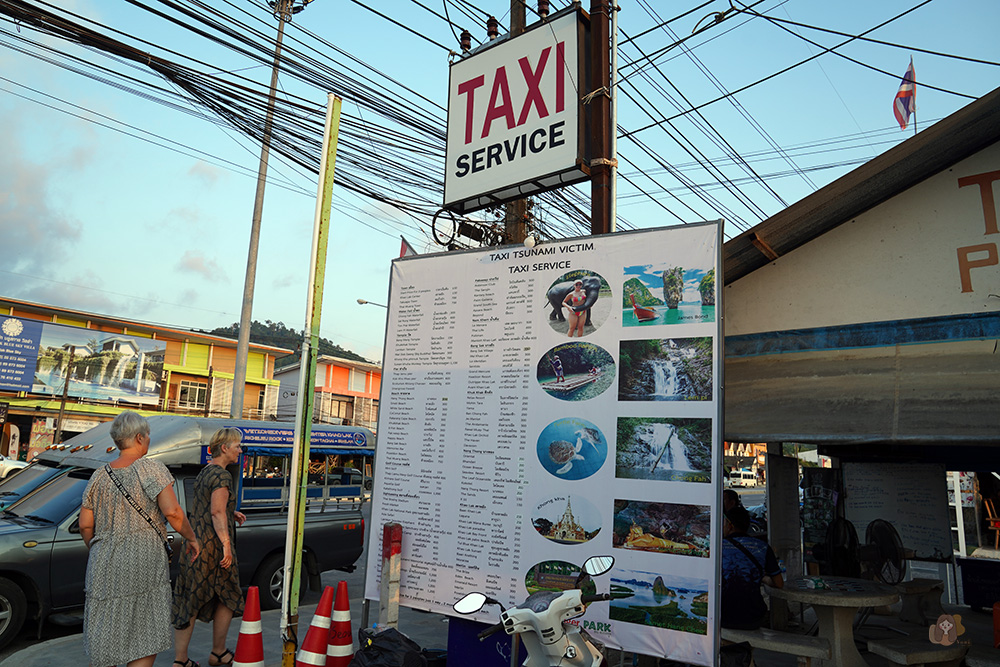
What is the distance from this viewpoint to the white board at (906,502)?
1009 centimetres

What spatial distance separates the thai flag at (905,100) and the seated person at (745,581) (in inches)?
304

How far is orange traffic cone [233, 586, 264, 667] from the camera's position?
4.56 metres

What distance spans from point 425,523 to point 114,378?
114ft

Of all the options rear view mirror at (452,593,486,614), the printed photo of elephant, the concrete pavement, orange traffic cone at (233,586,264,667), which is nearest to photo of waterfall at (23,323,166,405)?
the concrete pavement

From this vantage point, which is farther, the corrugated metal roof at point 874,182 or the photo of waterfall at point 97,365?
the photo of waterfall at point 97,365

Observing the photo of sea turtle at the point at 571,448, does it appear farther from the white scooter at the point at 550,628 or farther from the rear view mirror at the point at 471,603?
the rear view mirror at the point at 471,603

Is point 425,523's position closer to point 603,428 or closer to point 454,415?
point 454,415

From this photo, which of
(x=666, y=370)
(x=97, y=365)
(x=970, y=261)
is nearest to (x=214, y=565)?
(x=666, y=370)

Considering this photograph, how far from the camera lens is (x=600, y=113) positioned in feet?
21.0

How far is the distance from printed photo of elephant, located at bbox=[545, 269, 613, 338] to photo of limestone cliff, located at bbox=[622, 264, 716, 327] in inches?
7.1

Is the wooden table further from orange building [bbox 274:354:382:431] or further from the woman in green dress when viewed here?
orange building [bbox 274:354:382:431]

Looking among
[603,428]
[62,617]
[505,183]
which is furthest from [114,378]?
[603,428]

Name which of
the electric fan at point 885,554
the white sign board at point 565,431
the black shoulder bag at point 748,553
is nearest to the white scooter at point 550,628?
the white sign board at point 565,431

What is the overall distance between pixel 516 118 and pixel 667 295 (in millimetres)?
3331
